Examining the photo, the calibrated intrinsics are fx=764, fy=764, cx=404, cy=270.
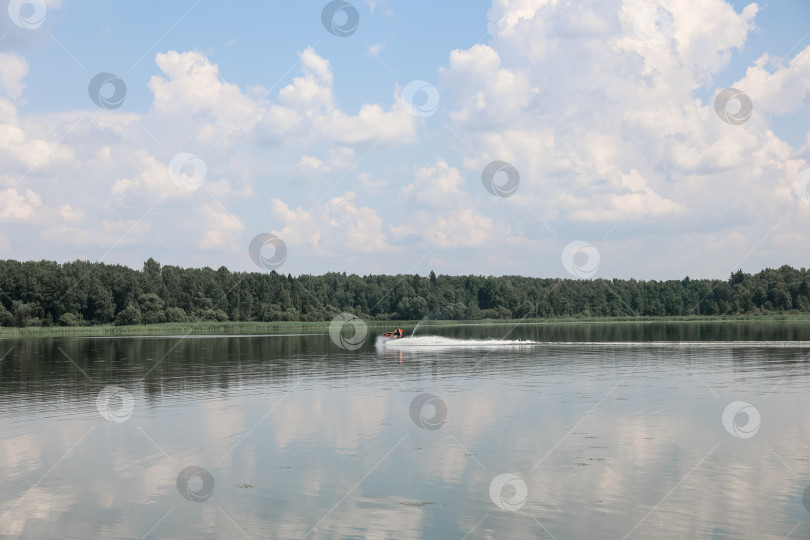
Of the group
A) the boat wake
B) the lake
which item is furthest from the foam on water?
the lake

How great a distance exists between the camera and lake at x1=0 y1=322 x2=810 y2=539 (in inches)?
863

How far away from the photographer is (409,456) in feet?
99.2

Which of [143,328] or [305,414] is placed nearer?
[305,414]

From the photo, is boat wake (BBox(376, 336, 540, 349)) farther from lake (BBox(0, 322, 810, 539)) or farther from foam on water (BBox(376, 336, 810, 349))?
lake (BBox(0, 322, 810, 539))

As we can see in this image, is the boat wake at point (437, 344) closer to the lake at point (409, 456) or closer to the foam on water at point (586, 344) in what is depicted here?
the foam on water at point (586, 344)

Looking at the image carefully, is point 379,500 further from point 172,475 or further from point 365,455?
point 172,475

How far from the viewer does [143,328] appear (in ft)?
619

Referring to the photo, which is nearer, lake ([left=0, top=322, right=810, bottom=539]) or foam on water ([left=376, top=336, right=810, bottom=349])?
lake ([left=0, top=322, right=810, bottom=539])

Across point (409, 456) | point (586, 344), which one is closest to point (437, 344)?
point (586, 344)

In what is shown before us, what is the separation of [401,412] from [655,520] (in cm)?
2120

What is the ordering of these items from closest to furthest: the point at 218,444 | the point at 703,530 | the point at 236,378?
the point at 703,530, the point at 218,444, the point at 236,378

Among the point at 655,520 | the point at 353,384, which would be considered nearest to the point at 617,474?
the point at 655,520

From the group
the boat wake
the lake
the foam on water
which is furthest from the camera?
the boat wake

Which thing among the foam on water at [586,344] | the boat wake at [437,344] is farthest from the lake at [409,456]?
the boat wake at [437,344]
